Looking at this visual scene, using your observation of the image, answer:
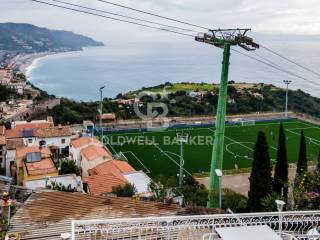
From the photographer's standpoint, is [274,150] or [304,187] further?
[274,150]

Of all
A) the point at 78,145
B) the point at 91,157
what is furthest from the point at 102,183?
the point at 78,145

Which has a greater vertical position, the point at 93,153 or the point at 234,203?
the point at 93,153

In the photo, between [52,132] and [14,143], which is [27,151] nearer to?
[14,143]

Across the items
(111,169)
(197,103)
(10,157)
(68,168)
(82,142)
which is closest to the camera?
(111,169)

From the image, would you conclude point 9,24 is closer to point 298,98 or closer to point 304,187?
point 298,98

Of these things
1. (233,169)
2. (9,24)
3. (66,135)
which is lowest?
(233,169)

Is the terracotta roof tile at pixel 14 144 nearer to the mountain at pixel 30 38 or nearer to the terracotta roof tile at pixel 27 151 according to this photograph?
the terracotta roof tile at pixel 27 151

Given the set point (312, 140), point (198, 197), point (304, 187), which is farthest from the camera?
point (312, 140)

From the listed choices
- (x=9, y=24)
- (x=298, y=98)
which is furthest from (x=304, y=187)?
(x=9, y=24)
